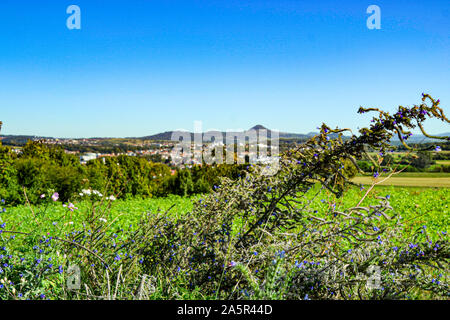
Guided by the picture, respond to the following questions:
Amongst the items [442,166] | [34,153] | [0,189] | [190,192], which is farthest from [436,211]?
[34,153]

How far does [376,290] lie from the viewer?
148cm

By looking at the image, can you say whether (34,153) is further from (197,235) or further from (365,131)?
(365,131)

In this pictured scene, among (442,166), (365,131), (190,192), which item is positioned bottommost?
(190,192)

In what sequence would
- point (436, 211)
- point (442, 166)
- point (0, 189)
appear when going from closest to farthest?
point (436, 211) < point (0, 189) < point (442, 166)

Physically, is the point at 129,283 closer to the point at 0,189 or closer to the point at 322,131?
the point at 322,131

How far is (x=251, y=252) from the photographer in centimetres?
172

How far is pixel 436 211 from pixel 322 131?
24.7 feet

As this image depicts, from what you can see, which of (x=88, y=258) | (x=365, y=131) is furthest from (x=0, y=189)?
(x=365, y=131)

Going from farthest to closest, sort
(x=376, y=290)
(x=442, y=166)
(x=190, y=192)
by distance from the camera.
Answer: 1. (x=442, y=166)
2. (x=190, y=192)
3. (x=376, y=290)

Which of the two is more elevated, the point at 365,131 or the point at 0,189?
the point at 365,131

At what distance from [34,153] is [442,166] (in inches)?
695
